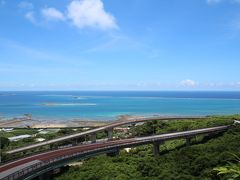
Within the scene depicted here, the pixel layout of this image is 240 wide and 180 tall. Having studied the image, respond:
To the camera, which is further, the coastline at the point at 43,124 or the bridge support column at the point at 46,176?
the coastline at the point at 43,124

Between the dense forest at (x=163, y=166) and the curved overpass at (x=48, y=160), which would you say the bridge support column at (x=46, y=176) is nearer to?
the dense forest at (x=163, y=166)

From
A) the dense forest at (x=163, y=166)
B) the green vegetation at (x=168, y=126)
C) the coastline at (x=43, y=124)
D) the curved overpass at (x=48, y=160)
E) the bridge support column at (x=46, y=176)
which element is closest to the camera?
the curved overpass at (x=48, y=160)

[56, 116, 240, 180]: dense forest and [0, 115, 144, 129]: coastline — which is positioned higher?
[56, 116, 240, 180]: dense forest

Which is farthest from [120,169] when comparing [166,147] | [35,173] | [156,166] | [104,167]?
[166,147]

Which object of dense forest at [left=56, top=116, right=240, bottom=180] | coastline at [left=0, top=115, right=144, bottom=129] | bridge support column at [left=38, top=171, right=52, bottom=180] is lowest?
coastline at [left=0, top=115, right=144, bottom=129]

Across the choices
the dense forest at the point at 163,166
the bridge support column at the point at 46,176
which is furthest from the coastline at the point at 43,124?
the bridge support column at the point at 46,176

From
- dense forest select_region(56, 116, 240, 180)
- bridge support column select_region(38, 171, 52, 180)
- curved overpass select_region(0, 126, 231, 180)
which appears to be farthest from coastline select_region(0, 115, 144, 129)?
bridge support column select_region(38, 171, 52, 180)

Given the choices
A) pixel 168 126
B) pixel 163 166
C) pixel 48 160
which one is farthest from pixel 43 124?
pixel 163 166

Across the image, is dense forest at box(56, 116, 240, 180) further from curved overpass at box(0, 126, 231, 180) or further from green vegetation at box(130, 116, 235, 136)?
green vegetation at box(130, 116, 235, 136)

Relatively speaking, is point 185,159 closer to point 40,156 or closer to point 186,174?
point 186,174

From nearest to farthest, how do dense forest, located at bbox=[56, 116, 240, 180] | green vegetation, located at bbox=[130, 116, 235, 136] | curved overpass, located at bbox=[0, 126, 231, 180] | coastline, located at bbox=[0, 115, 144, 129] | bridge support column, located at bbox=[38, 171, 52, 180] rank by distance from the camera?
1. curved overpass, located at bbox=[0, 126, 231, 180]
2. dense forest, located at bbox=[56, 116, 240, 180]
3. bridge support column, located at bbox=[38, 171, 52, 180]
4. green vegetation, located at bbox=[130, 116, 235, 136]
5. coastline, located at bbox=[0, 115, 144, 129]

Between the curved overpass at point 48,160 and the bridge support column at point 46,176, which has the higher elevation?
the curved overpass at point 48,160
